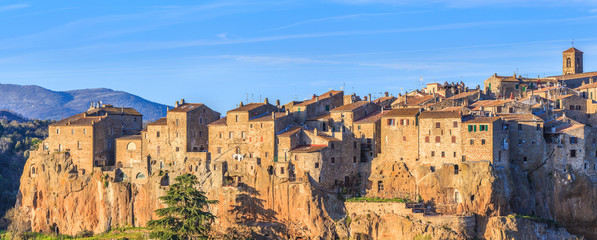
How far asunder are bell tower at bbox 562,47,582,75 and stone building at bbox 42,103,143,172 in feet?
196

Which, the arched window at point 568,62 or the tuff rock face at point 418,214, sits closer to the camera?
the tuff rock face at point 418,214

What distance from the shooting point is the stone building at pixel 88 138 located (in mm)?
88250

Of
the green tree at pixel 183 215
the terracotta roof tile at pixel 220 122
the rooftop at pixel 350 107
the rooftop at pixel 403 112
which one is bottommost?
the green tree at pixel 183 215

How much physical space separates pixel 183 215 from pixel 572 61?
60540mm

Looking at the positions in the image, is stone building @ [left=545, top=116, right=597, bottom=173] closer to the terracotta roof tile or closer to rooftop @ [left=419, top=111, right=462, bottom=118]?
rooftop @ [left=419, top=111, right=462, bottom=118]

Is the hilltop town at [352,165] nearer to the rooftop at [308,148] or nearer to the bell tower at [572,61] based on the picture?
the rooftop at [308,148]

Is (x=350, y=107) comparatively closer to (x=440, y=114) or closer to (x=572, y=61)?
(x=440, y=114)

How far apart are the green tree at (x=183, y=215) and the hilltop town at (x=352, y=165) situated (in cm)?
347

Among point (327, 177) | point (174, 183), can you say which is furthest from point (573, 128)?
point (174, 183)

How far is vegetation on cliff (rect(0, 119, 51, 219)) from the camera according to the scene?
113 m

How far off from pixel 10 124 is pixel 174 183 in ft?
251

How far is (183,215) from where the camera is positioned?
75.3 meters

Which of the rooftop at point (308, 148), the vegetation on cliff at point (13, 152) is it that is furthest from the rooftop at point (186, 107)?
the vegetation on cliff at point (13, 152)

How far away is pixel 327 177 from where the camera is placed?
76312 millimetres
